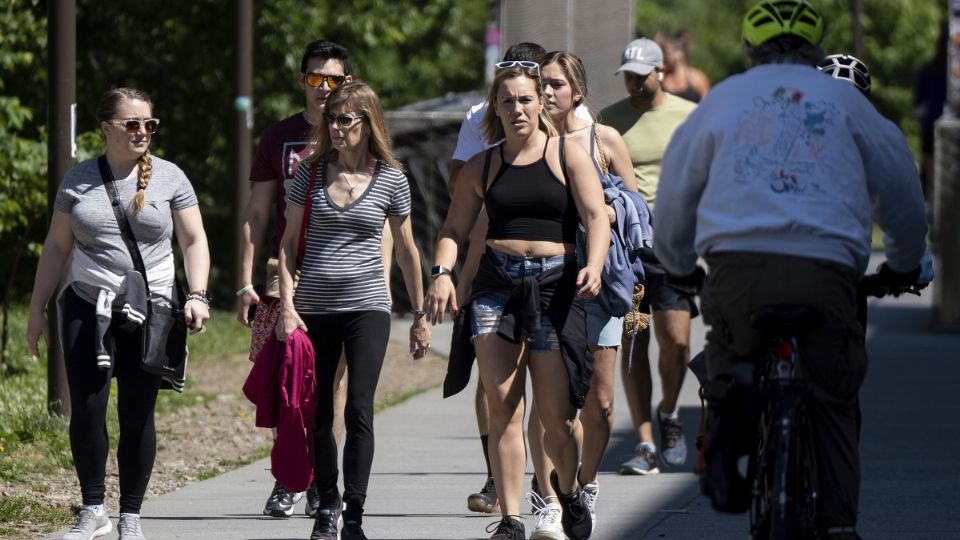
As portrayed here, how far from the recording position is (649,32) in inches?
1694

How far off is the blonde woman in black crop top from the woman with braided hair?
1032 mm

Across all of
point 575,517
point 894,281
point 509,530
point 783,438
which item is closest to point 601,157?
point 575,517

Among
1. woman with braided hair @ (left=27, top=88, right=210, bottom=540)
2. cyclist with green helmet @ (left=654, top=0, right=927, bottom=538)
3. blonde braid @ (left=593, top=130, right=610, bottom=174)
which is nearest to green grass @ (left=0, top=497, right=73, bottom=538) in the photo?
woman with braided hair @ (left=27, top=88, right=210, bottom=540)

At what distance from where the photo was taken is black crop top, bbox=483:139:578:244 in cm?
702

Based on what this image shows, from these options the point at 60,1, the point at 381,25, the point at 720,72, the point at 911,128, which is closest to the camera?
the point at 60,1

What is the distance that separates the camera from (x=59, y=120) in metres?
10.1

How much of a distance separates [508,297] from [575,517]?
35.0 inches

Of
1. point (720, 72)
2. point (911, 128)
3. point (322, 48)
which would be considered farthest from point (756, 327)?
point (720, 72)

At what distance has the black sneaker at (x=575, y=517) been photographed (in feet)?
23.8

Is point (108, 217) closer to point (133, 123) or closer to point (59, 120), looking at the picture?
point (133, 123)

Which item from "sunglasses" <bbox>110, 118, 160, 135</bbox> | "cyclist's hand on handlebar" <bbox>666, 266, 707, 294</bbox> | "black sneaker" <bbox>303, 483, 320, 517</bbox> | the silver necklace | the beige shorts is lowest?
"black sneaker" <bbox>303, 483, 320, 517</bbox>

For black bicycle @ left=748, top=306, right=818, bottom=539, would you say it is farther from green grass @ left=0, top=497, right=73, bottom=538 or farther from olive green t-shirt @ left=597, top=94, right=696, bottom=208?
olive green t-shirt @ left=597, top=94, right=696, bottom=208

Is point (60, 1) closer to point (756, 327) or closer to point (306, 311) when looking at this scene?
point (306, 311)

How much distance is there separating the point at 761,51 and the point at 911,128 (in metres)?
37.4
